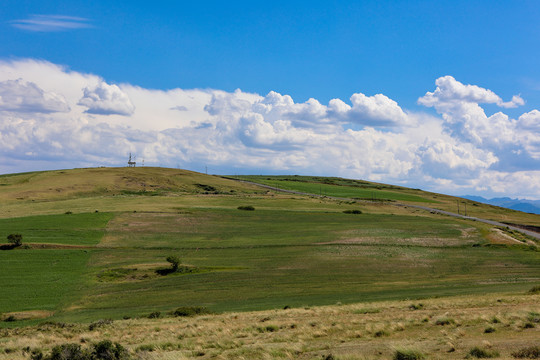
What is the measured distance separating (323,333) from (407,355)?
678 cm

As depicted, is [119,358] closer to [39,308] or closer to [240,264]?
[39,308]

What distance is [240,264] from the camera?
57.5 metres

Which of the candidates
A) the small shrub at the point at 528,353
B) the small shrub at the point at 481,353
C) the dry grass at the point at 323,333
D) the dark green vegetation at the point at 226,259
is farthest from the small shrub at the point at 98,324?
the small shrub at the point at 528,353

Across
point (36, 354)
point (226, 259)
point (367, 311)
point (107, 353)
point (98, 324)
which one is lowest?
point (226, 259)

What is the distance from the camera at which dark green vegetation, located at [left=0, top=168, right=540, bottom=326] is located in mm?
41375

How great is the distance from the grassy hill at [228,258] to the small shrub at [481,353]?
7.83 metres

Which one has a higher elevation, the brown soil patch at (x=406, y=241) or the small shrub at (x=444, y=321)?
the small shrub at (x=444, y=321)

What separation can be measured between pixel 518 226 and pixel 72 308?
3900 inches

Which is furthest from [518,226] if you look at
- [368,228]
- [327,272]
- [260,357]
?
[260,357]

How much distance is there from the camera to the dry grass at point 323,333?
56.9ft

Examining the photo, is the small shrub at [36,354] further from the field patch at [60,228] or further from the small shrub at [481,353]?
the field patch at [60,228]

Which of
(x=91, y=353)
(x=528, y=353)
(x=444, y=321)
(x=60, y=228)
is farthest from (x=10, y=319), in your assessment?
(x=60, y=228)

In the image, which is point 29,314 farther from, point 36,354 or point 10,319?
point 36,354

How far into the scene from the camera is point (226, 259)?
60.5 m
